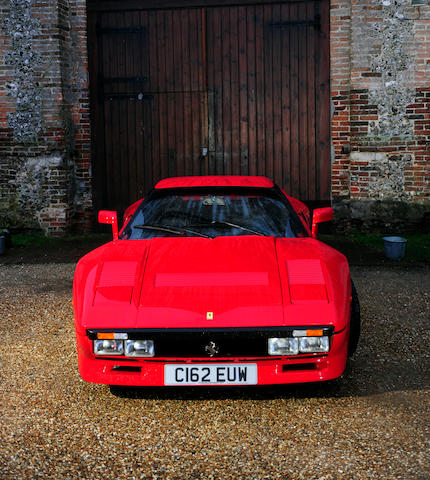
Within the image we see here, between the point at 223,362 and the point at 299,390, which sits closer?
the point at 223,362

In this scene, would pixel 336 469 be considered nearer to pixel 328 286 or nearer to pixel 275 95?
pixel 328 286

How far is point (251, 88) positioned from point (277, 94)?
42 centimetres

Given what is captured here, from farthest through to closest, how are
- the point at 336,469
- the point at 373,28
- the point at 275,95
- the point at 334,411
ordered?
the point at 275,95 < the point at 373,28 < the point at 334,411 < the point at 336,469

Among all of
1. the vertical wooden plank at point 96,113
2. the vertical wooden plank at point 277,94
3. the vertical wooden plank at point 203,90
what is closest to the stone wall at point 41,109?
the vertical wooden plank at point 96,113

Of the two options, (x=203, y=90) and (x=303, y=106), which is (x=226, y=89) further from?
(x=303, y=106)

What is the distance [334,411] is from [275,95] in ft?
24.3

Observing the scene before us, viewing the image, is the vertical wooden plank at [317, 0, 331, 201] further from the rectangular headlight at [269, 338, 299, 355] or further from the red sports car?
the rectangular headlight at [269, 338, 299, 355]

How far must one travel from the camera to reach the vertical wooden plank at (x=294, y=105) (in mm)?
10242

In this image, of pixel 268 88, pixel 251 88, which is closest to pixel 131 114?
pixel 251 88

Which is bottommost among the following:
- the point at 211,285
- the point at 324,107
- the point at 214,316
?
the point at 214,316

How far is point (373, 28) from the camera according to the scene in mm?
9734

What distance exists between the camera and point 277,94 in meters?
10.4

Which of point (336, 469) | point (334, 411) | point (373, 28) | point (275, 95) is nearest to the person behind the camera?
point (336, 469)

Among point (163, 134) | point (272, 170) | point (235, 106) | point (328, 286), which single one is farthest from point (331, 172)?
point (328, 286)
